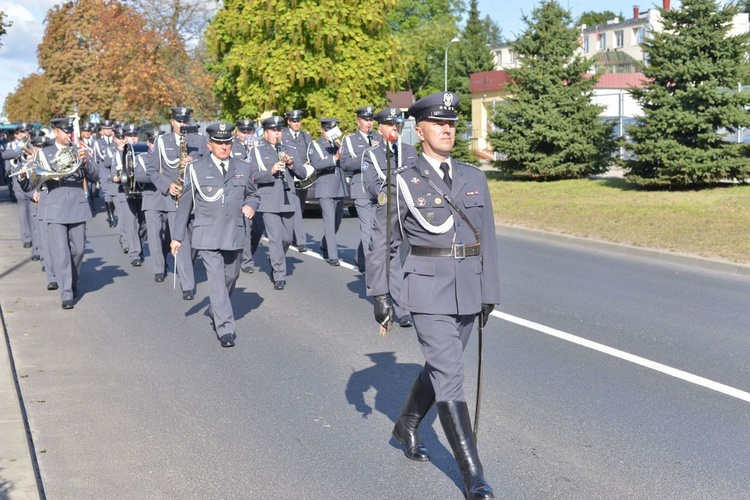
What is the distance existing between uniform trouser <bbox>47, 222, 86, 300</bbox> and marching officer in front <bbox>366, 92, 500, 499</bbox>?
657 centimetres

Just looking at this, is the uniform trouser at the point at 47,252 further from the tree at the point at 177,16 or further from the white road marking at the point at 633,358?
the tree at the point at 177,16

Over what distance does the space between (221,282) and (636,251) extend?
8459 mm

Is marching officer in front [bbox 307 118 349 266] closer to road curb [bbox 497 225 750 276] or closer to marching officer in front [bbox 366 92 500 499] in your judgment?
road curb [bbox 497 225 750 276]

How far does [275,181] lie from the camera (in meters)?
13.5

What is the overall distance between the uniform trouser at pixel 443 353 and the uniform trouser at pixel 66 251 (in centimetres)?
680

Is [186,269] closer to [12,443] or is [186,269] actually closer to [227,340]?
[227,340]

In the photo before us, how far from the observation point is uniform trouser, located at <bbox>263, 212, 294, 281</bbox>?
12.7m

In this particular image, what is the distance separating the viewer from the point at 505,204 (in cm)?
2412

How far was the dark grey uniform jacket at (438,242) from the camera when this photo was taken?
5301 mm

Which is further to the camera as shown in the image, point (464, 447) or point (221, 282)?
point (221, 282)

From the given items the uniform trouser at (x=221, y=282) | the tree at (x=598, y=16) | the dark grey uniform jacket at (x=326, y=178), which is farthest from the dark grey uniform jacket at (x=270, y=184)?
the tree at (x=598, y=16)

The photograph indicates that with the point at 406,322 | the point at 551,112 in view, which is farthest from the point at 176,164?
the point at 551,112

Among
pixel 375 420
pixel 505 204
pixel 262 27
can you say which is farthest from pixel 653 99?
pixel 375 420

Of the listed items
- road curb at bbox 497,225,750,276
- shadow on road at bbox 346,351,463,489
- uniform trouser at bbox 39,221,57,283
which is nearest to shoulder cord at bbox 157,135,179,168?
uniform trouser at bbox 39,221,57,283
